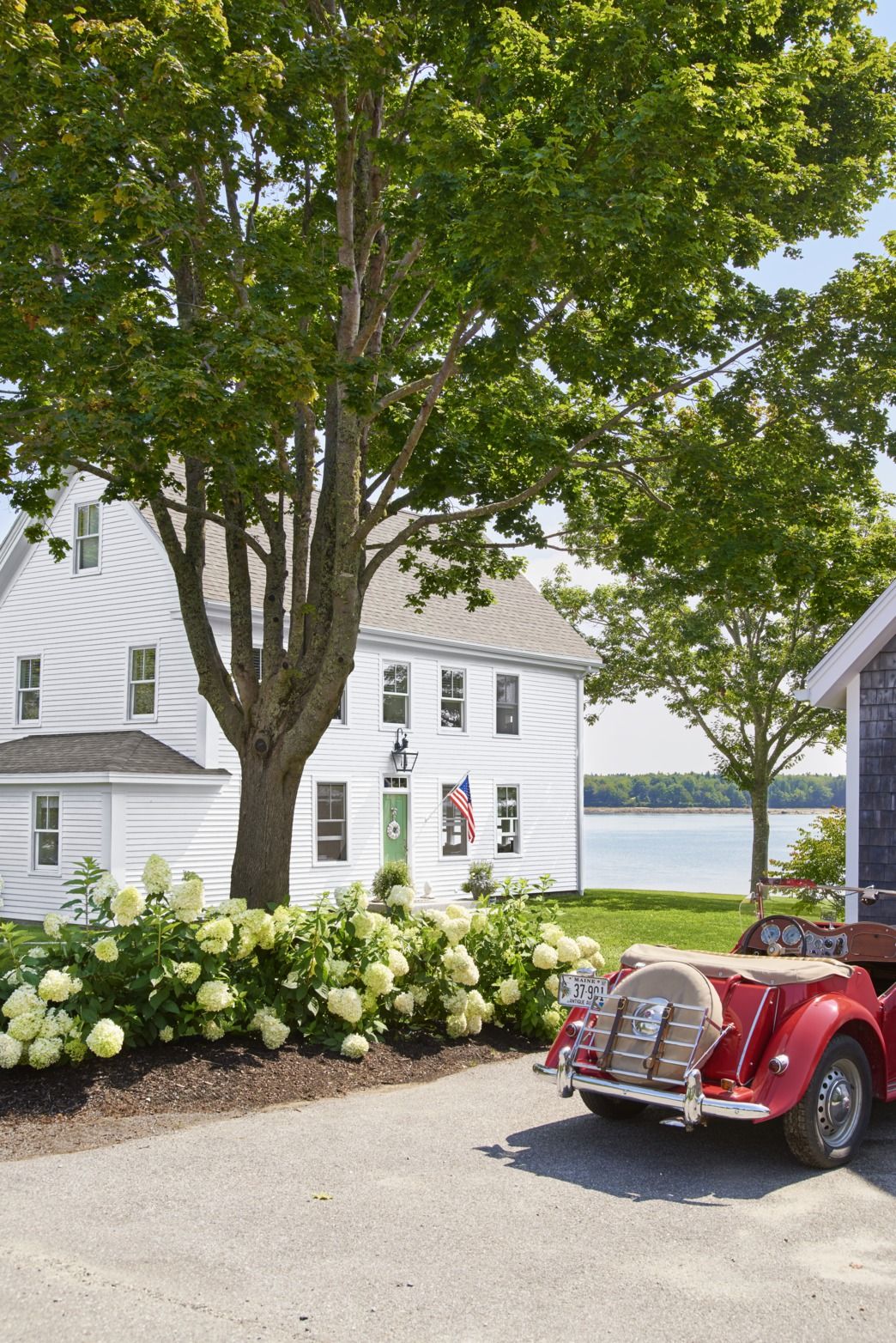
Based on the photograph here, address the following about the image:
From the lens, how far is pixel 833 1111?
6.47 metres

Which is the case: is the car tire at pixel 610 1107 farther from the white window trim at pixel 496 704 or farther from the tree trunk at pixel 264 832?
the white window trim at pixel 496 704

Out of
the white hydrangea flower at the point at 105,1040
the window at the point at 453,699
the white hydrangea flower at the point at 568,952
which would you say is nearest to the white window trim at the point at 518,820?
the window at the point at 453,699

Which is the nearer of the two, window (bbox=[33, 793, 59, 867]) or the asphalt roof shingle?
the asphalt roof shingle

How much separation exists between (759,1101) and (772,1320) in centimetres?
162

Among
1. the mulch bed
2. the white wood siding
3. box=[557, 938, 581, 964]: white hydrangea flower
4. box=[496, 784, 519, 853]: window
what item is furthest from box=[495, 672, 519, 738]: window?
the mulch bed

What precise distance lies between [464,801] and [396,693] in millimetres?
2789

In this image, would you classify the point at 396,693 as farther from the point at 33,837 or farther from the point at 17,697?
the point at 17,697

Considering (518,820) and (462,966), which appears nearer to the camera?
(462,966)

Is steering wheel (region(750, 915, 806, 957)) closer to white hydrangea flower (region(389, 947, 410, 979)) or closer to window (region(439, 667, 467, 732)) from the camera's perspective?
white hydrangea flower (region(389, 947, 410, 979))

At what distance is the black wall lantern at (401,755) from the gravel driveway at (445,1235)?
17533mm

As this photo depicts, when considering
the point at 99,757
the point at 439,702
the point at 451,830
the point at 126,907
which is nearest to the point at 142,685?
the point at 99,757

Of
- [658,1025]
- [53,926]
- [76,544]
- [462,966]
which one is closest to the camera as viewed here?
[658,1025]

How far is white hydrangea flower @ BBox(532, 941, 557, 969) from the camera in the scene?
9.48 meters

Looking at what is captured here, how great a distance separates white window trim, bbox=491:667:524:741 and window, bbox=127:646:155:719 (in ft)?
28.0
